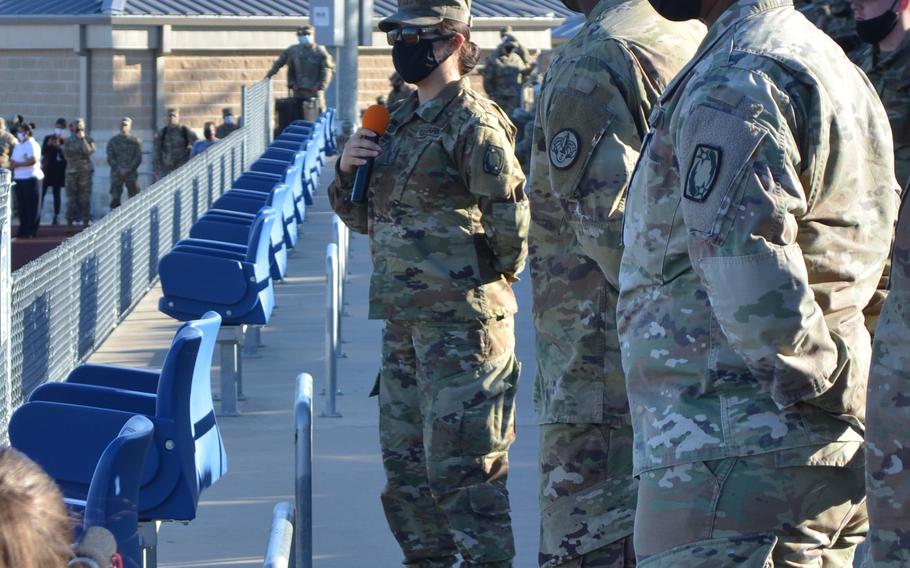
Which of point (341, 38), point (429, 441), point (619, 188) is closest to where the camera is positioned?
point (619, 188)

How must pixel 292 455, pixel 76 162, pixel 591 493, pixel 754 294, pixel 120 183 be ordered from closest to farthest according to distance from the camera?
1. pixel 754 294
2. pixel 591 493
3. pixel 292 455
4. pixel 76 162
5. pixel 120 183

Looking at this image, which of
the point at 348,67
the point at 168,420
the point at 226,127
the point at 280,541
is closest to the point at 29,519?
the point at 280,541

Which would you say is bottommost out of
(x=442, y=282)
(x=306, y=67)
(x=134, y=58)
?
(x=442, y=282)

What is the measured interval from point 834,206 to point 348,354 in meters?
7.99

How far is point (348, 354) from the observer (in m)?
10.9

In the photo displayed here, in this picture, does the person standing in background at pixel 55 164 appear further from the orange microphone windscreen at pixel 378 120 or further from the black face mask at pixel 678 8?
the black face mask at pixel 678 8

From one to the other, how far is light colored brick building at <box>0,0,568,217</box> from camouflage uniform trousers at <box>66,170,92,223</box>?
4658mm

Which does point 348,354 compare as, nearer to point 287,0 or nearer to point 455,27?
point 455,27

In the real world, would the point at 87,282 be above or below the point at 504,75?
below

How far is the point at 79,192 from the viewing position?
30484 mm

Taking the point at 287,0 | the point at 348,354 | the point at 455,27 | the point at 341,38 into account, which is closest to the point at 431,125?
the point at 455,27

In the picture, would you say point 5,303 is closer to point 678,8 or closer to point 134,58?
point 678,8

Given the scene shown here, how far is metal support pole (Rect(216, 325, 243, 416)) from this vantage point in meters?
8.84

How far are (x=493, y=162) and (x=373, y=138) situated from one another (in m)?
0.41
